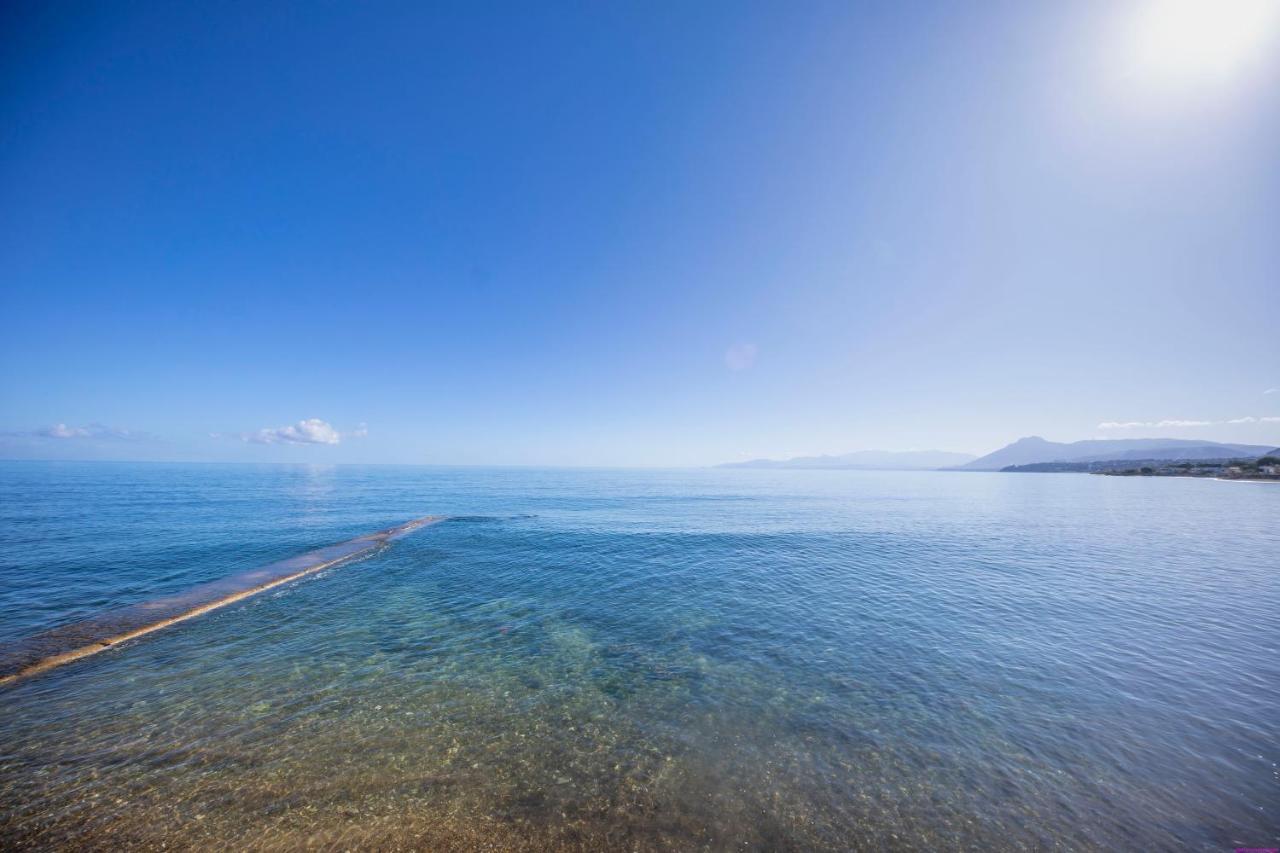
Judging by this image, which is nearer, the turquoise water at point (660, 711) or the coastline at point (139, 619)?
the turquoise water at point (660, 711)

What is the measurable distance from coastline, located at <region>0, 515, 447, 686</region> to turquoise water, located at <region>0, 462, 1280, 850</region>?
105 centimetres

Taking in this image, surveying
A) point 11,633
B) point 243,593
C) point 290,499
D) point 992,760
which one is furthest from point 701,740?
point 290,499

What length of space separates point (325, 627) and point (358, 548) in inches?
773

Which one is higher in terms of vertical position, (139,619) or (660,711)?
(139,619)

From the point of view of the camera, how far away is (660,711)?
40.2ft

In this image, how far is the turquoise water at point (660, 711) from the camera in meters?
8.36

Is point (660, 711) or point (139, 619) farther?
point (139, 619)

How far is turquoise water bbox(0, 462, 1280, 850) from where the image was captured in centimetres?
836

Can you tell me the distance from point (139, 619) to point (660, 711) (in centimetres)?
2495

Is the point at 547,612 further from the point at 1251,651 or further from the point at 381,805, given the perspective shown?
the point at 1251,651

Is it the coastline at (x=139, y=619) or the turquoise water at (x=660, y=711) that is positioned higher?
the coastline at (x=139, y=619)

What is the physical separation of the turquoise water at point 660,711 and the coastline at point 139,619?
105cm

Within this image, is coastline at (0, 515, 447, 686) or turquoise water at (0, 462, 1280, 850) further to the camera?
coastline at (0, 515, 447, 686)

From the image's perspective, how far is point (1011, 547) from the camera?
36.4 meters
